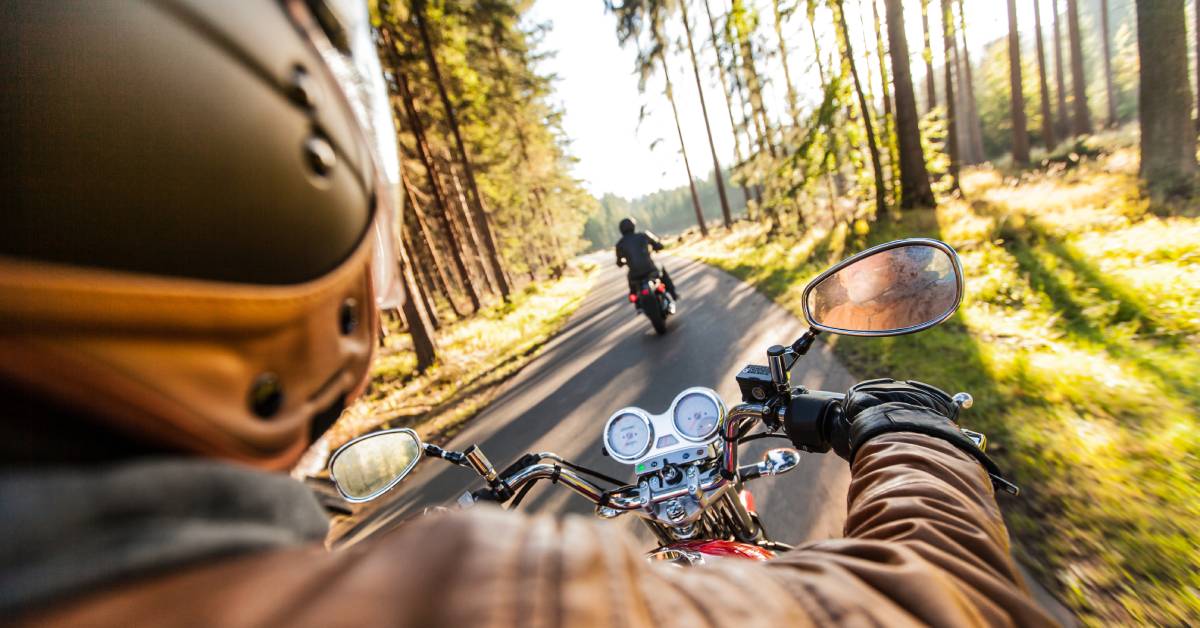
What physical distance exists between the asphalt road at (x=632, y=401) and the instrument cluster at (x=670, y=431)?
64.6 inches

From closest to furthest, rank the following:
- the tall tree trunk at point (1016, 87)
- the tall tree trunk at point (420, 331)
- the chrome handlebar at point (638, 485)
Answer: the chrome handlebar at point (638, 485)
the tall tree trunk at point (420, 331)
the tall tree trunk at point (1016, 87)

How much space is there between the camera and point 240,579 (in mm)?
432

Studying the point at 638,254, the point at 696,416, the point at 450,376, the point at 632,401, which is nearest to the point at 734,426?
the point at 696,416

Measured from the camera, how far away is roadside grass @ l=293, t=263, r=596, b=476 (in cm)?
801

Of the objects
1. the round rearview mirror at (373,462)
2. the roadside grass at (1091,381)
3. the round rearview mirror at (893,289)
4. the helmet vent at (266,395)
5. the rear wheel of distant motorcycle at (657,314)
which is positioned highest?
the helmet vent at (266,395)

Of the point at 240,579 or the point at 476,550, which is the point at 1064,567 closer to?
the point at 476,550

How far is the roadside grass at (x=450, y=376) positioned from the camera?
26.3 ft

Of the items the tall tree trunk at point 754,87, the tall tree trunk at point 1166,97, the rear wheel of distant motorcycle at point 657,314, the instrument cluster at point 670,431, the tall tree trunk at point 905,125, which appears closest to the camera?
the instrument cluster at point 670,431

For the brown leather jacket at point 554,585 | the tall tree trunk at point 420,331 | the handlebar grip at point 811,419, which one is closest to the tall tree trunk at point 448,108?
the tall tree trunk at point 420,331

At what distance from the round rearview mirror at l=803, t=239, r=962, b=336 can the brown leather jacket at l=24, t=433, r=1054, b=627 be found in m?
0.83

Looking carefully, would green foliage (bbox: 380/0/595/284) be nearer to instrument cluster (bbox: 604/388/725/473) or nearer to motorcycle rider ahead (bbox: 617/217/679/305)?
motorcycle rider ahead (bbox: 617/217/679/305)

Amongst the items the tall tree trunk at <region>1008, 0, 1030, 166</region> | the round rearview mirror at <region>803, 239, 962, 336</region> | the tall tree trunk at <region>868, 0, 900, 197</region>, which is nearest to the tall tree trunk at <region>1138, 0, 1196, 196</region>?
the tall tree trunk at <region>868, 0, 900, 197</region>

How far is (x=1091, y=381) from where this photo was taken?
11.3ft

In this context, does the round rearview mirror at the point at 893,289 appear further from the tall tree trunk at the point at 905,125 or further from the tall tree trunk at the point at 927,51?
the tall tree trunk at the point at 927,51
